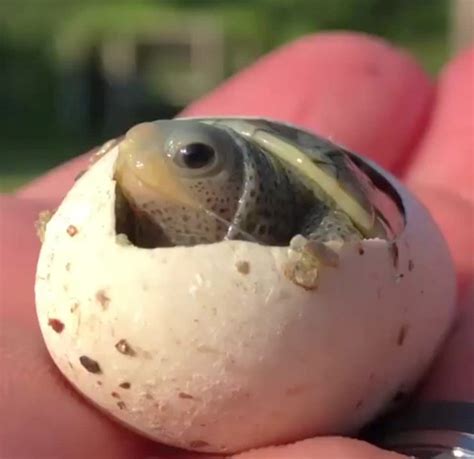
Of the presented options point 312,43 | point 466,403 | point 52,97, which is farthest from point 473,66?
point 52,97

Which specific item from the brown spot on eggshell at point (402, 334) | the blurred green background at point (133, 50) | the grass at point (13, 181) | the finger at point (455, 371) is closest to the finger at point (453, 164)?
the finger at point (455, 371)

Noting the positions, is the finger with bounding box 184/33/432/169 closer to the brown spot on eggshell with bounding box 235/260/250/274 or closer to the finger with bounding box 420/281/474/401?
the finger with bounding box 420/281/474/401

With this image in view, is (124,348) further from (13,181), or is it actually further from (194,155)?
(13,181)

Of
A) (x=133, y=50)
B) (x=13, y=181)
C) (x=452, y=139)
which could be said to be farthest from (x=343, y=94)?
(x=133, y=50)

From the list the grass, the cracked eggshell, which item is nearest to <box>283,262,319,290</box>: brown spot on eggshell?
the cracked eggshell

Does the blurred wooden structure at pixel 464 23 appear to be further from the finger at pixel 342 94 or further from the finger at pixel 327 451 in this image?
the finger at pixel 327 451
